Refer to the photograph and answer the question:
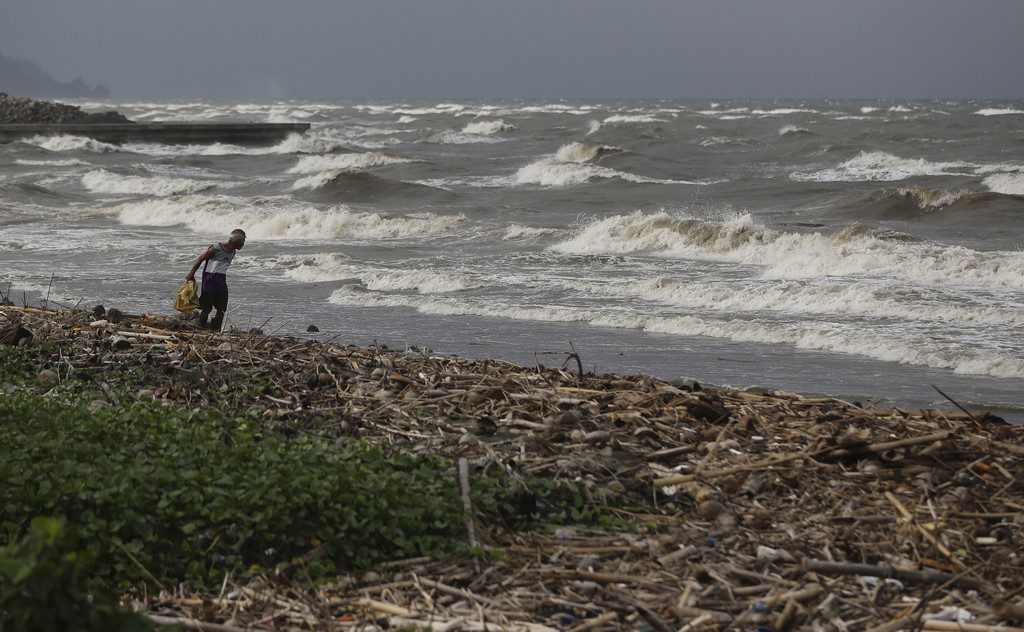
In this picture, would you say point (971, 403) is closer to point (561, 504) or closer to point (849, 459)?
point (849, 459)

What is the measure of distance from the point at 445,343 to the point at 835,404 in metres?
4.64

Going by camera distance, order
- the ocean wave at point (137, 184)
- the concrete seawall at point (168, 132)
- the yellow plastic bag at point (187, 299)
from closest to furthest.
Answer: the yellow plastic bag at point (187, 299) → the ocean wave at point (137, 184) → the concrete seawall at point (168, 132)

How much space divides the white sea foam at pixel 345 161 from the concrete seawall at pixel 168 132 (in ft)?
35.1

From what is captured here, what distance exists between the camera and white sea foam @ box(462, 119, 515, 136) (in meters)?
56.3

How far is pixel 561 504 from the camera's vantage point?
4.82m

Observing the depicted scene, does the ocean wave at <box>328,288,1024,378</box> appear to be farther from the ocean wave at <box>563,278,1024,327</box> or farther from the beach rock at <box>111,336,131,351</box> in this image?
the beach rock at <box>111,336,131,351</box>

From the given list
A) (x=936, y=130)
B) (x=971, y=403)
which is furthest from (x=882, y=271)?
(x=936, y=130)

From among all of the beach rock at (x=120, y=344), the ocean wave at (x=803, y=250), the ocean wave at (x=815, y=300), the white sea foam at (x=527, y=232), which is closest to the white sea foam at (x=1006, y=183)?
the ocean wave at (x=803, y=250)

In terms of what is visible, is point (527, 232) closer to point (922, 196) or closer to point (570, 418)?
point (922, 196)

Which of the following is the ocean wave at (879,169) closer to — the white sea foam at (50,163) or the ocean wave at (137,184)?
the ocean wave at (137,184)

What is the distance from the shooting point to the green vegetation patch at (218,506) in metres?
4.07

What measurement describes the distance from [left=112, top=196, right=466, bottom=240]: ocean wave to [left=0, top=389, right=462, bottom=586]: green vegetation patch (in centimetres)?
1556

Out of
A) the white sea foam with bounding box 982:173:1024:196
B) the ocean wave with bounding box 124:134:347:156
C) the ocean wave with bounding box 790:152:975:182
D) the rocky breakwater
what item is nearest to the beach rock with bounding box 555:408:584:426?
the white sea foam with bounding box 982:173:1024:196

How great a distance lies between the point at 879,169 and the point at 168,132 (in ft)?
102
